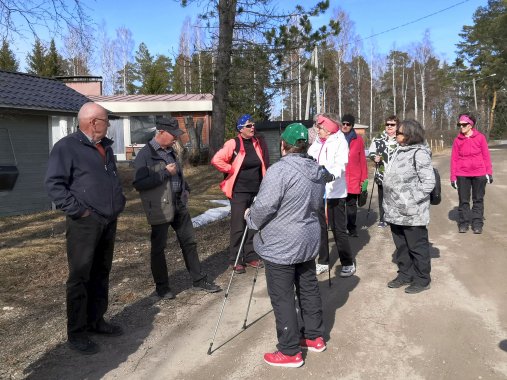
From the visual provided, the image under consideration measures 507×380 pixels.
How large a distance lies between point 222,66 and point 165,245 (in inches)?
496

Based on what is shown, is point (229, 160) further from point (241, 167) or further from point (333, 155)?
point (333, 155)

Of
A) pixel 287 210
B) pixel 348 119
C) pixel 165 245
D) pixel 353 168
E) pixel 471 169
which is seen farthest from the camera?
pixel 471 169

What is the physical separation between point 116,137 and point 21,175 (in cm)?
1414

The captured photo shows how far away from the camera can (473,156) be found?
25.8 ft

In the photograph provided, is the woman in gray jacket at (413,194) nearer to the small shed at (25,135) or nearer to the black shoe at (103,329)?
the black shoe at (103,329)

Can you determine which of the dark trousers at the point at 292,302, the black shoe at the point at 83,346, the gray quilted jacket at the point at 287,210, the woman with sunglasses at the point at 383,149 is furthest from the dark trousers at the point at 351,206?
the black shoe at the point at 83,346

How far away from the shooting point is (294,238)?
11.6ft

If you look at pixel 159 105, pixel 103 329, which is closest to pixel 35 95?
pixel 103 329

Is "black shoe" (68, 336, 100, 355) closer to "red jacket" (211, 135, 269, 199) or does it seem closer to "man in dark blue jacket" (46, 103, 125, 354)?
"man in dark blue jacket" (46, 103, 125, 354)

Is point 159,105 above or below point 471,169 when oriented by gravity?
above

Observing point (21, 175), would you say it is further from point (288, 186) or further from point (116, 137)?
point (116, 137)

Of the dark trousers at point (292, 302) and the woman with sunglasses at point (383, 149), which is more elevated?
the woman with sunglasses at point (383, 149)

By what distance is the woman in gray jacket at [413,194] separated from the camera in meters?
4.98

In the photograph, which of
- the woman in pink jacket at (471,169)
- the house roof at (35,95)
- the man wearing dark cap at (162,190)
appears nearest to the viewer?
the man wearing dark cap at (162,190)
